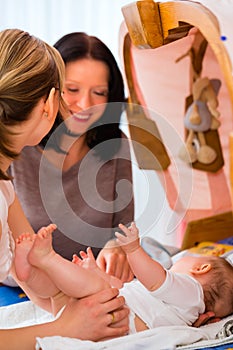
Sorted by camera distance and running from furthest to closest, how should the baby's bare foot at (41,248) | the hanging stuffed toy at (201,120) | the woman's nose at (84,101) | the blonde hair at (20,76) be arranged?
1. the hanging stuffed toy at (201,120)
2. the woman's nose at (84,101)
3. the baby's bare foot at (41,248)
4. the blonde hair at (20,76)

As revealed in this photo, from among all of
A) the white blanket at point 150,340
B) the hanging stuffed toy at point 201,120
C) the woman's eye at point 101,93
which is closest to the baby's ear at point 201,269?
the white blanket at point 150,340

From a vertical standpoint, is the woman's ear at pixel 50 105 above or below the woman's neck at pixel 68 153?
above

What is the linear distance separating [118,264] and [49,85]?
1.94 feet

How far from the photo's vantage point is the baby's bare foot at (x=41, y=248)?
1220mm

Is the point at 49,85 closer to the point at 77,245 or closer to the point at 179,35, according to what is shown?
the point at 179,35

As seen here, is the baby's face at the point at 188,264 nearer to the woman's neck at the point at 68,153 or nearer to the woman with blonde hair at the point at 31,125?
the woman with blonde hair at the point at 31,125

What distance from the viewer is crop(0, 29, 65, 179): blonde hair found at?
1114 millimetres

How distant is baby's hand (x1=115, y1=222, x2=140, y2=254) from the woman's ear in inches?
10.2

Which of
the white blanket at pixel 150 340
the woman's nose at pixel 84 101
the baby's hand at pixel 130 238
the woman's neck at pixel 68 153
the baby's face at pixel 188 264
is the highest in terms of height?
the woman's nose at pixel 84 101

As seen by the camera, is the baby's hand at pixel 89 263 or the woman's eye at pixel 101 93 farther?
the woman's eye at pixel 101 93

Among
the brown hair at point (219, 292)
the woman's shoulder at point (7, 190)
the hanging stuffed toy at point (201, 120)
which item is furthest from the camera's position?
the hanging stuffed toy at point (201, 120)

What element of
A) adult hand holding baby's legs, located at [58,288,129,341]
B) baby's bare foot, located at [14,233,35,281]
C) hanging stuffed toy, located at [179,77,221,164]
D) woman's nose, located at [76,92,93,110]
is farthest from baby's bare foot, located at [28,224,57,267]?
hanging stuffed toy, located at [179,77,221,164]

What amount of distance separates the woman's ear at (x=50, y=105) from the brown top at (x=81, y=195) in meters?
0.47

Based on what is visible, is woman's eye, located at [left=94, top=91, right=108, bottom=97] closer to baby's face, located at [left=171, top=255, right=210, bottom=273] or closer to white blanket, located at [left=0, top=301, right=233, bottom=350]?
baby's face, located at [left=171, top=255, right=210, bottom=273]
